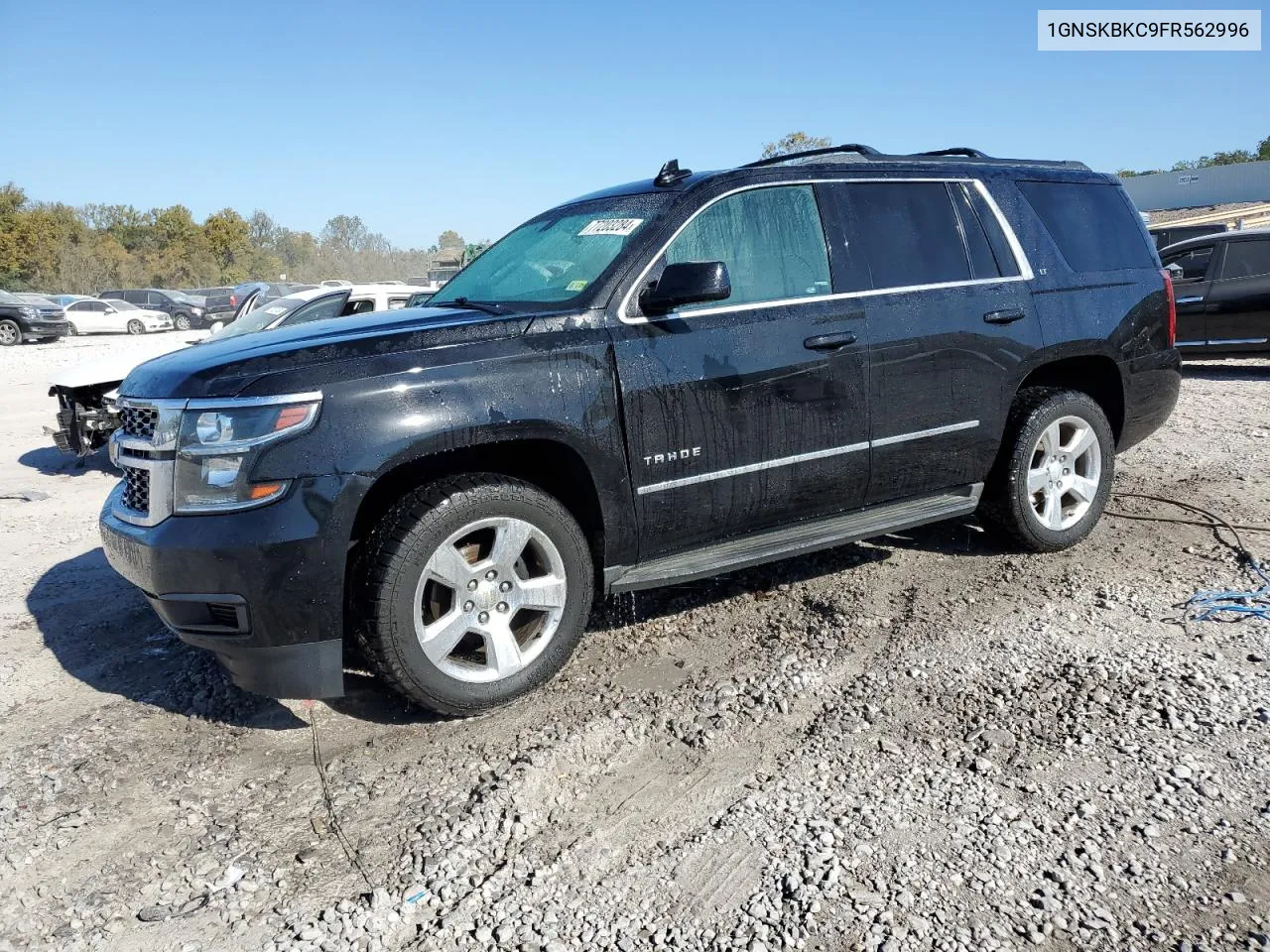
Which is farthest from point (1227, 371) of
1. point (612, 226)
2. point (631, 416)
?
point (631, 416)

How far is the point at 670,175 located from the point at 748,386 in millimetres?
1118

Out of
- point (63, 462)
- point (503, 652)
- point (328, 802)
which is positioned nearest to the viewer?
point (328, 802)

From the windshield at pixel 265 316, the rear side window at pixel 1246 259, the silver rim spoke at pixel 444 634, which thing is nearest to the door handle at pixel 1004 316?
the silver rim spoke at pixel 444 634

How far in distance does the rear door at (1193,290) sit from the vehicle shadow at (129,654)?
37.1 ft

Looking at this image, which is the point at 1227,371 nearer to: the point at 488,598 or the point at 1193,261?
the point at 1193,261

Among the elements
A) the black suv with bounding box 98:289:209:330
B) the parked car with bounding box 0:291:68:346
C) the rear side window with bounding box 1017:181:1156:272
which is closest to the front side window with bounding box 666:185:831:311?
the rear side window with bounding box 1017:181:1156:272

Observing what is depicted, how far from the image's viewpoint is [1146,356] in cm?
527

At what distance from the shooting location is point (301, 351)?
3.28 meters

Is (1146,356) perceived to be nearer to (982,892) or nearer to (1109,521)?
(1109,521)

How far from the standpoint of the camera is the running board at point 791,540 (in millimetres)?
3793

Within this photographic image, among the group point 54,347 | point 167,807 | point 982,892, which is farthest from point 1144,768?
point 54,347

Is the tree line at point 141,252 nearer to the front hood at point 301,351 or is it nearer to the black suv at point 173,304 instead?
the black suv at point 173,304

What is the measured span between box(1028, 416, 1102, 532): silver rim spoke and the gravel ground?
405 millimetres

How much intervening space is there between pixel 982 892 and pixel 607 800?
112cm
